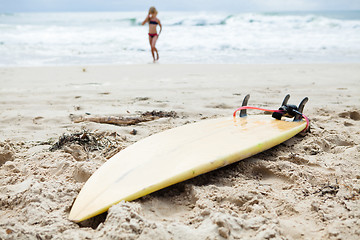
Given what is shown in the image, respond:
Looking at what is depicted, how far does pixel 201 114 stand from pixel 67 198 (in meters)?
1.58

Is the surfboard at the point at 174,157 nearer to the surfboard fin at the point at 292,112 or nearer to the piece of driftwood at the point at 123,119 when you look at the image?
the surfboard fin at the point at 292,112

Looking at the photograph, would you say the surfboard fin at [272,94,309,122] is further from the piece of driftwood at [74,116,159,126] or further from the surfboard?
the piece of driftwood at [74,116,159,126]

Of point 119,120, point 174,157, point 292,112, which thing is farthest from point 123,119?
point 292,112

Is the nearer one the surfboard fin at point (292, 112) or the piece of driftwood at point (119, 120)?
the surfboard fin at point (292, 112)

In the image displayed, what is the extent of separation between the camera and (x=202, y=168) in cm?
154

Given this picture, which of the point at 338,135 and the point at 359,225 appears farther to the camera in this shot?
the point at 338,135

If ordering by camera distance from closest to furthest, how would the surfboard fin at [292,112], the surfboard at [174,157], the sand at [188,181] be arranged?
the sand at [188,181]
the surfboard at [174,157]
the surfboard fin at [292,112]

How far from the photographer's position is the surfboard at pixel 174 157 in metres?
1.33

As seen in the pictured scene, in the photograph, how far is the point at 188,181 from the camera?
5.05 ft

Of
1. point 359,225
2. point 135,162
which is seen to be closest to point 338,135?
point 359,225

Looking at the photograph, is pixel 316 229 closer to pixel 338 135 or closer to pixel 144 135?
pixel 338 135

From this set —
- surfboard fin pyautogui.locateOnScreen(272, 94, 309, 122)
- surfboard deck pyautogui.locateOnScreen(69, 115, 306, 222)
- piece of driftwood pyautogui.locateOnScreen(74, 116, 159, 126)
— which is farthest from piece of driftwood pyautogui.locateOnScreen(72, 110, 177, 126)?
surfboard fin pyautogui.locateOnScreen(272, 94, 309, 122)

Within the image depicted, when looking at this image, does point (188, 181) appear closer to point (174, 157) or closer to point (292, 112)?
point (174, 157)

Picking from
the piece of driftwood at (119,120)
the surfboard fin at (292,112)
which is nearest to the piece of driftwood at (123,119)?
the piece of driftwood at (119,120)
